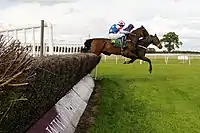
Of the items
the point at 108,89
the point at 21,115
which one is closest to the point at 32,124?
the point at 21,115

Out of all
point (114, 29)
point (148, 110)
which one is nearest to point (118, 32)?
point (114, 29)

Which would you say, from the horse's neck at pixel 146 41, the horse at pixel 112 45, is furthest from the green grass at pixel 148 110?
the horse's neck at pixel 146 41

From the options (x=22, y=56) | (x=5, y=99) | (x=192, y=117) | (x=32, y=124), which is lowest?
(x=192, y=117)

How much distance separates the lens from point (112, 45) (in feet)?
67.4

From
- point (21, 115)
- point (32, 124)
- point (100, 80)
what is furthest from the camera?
point (100, 80)

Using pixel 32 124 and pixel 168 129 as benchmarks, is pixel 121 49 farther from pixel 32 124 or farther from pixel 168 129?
pixel 32 124

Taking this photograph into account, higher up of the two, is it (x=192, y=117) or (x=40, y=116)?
(x=40, y=116)

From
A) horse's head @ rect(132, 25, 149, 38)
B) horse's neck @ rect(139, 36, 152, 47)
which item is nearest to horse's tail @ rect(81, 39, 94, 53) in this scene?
horse's head @ rect(132, 25, 149, 38)

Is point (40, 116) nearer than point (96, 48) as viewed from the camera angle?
Yes

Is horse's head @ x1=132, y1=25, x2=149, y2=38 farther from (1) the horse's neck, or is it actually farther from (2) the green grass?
(2) the green grass

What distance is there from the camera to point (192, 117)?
31.7 ft

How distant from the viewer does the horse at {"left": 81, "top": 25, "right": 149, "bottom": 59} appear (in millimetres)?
19750

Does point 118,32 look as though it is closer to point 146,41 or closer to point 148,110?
point 146,41

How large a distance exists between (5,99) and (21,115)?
792 mm
